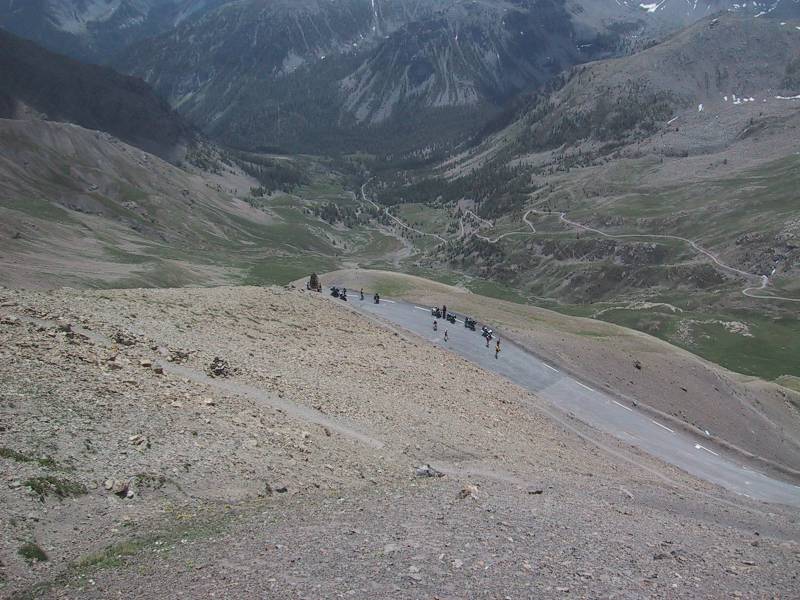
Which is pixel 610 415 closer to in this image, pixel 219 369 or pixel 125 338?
pixel 219 369

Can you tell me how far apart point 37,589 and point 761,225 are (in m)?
213

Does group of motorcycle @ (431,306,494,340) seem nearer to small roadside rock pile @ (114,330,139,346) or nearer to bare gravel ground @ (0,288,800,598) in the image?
bare gravel ground @ (0,288,800,598)

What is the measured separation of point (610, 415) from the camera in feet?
157

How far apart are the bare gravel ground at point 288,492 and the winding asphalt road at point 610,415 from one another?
9.88 m

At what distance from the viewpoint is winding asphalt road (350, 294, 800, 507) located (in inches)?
1688

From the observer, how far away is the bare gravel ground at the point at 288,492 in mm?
13992

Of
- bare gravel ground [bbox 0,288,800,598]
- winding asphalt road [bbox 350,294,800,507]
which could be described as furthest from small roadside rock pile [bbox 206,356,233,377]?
winding asphalt road [bbox 350,294,800,507]

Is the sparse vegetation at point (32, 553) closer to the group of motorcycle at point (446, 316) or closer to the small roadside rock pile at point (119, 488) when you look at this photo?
the small roadside rock pile at point (119, 488)

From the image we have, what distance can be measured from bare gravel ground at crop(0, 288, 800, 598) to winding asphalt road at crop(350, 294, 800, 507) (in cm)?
988

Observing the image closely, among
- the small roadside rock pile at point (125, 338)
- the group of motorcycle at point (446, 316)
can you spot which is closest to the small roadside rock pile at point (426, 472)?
the small roadside rock pile at point (125, 338)

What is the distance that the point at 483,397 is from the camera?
1496 inches

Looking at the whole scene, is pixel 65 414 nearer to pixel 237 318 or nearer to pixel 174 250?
pixel 237 318

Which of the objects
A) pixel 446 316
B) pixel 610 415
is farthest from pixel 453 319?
pixel 610 415

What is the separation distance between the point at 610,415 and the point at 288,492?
35.7 meters
